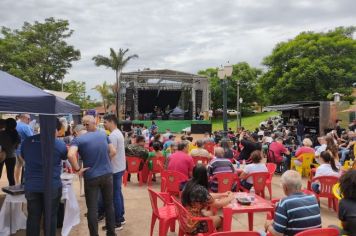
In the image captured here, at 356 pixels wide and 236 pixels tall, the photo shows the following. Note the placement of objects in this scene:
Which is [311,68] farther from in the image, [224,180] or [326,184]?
[224,180]

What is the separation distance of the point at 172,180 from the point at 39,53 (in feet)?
89.5

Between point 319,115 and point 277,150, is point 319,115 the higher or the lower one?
the higher one

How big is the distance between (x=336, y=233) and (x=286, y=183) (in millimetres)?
506

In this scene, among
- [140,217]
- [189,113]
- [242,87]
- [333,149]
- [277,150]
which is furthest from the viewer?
[242,87]

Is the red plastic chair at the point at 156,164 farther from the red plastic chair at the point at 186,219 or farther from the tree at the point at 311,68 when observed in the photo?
the tree at the point at 311,68

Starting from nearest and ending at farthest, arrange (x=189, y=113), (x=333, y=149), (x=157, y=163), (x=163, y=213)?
(x=163, y=213) < (x=333, y=149) < (x=157, y=163) < (x=189, y=113)

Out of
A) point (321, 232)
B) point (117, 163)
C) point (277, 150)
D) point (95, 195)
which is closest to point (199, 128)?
point (277, 150)

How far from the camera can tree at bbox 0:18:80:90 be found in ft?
92.5

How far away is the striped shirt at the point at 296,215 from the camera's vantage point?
9.07 feet

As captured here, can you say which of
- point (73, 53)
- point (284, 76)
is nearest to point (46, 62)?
point (73, 53)

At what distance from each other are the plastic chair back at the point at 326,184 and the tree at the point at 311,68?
2302 centimetres

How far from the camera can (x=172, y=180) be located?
5566mm

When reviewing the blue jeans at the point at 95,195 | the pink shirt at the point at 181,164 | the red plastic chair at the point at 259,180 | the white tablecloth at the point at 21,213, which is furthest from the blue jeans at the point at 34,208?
the red plastic chair at the point at 259,180

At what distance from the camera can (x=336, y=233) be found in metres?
2.68
